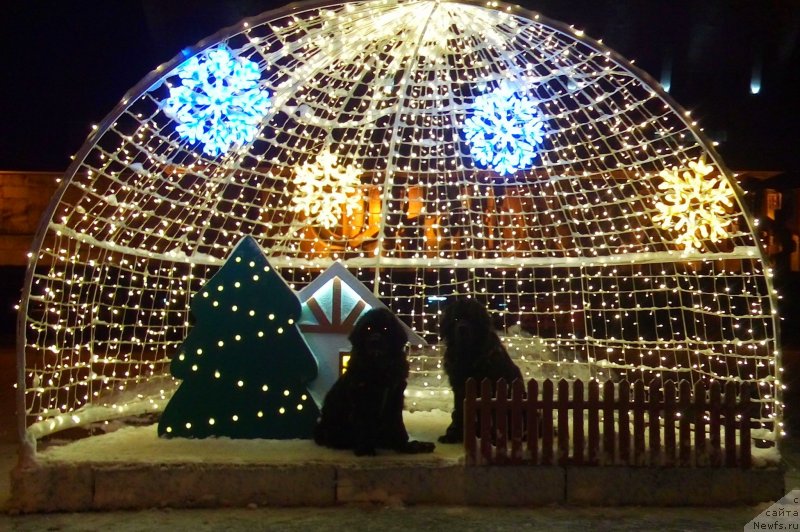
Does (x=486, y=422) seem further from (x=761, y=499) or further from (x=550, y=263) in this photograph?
(x=550, y=263)

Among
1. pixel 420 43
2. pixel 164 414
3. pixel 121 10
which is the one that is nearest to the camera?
pixel 164 414

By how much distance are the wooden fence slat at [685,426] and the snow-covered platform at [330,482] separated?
82mm

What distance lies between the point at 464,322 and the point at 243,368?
170 cm

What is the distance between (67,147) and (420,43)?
1174 centimetres

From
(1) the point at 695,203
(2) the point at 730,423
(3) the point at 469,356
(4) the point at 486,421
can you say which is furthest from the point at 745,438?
(1) the point at 695,203

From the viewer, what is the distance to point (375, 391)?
18.5 ft

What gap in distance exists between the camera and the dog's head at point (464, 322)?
6.04 meters

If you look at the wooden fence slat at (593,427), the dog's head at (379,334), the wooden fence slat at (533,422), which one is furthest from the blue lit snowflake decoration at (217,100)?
the wooden fence slat at (593,427)

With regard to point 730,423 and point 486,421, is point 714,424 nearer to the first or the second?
point 730,423

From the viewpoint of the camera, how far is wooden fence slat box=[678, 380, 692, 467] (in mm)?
5434

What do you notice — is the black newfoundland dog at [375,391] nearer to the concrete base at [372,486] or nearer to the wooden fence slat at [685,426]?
the concrete base at [372,486]

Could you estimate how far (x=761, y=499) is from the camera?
546 cm

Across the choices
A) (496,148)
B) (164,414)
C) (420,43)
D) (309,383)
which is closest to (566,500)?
(309,383)

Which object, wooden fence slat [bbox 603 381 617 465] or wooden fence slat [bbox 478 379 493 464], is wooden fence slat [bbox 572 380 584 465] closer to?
wooden fence slat [bbox 603 381 617 465]
